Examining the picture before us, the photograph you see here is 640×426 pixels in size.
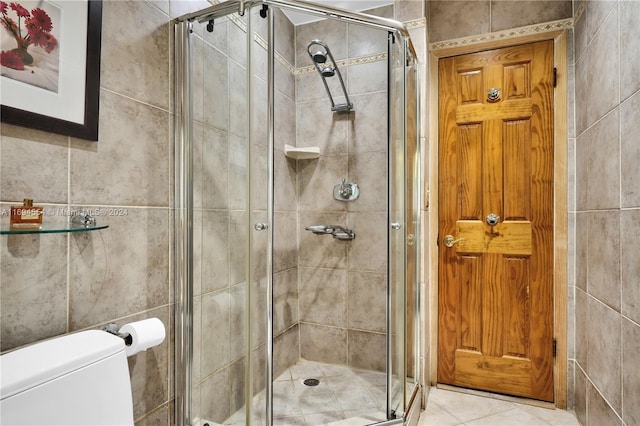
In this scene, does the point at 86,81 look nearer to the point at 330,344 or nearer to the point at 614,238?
the point at 330,344

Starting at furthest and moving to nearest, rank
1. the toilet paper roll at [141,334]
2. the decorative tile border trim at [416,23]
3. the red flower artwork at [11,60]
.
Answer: the decorative tile border trim at [416,23], the toilet paper roll at [141,334], the red flower artwork at [11,60]

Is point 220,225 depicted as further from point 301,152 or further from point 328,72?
point 328,72

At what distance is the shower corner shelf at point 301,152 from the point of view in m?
1.62

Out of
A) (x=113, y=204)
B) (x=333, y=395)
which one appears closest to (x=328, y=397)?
(x=333, y=395)

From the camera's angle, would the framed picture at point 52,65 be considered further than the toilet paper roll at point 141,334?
No

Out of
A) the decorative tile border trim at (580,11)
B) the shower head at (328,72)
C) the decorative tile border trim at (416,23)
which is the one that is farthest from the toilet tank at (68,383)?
the decorative tile border trim at (580,11)

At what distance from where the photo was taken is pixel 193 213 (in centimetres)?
131

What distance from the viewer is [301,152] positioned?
5.65ft

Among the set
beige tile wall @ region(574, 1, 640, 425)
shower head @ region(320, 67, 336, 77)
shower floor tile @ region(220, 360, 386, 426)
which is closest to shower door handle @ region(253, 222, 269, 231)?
shower floor tile @ region(220, 360, 386, 426)

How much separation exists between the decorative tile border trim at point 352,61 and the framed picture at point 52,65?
→ 880 millimetres

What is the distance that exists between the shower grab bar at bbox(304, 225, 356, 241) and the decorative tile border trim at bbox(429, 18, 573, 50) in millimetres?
1375

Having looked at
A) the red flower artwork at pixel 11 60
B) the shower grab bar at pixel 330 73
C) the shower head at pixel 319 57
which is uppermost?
the shower head at pixel 319 57

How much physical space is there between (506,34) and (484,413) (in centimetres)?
222

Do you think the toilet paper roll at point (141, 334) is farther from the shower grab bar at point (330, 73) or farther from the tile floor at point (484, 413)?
the tile floor at point (484, 413)
